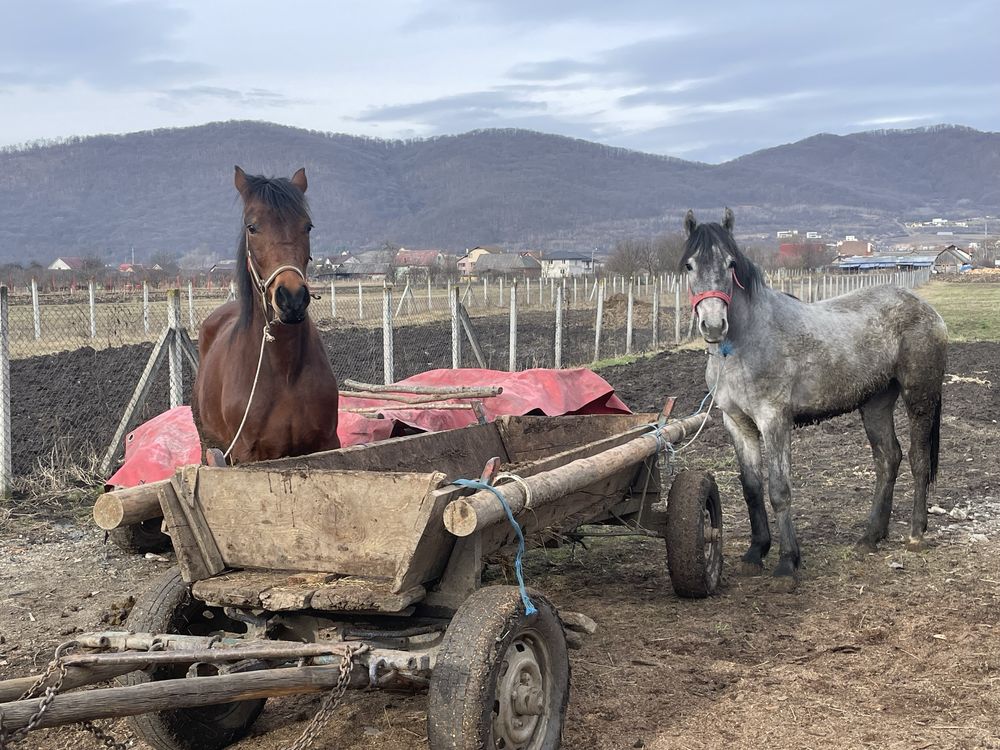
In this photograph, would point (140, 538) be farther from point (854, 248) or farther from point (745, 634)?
point (854, 248)

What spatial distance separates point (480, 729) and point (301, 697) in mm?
1538

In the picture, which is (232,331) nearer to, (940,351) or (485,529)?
(485,529)

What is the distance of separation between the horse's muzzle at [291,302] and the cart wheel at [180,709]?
51.4 inches

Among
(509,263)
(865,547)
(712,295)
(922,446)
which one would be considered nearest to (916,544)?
(865,547)

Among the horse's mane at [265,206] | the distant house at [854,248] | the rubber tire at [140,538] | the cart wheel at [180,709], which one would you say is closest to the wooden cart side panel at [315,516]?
the cart wheel at [180,709]

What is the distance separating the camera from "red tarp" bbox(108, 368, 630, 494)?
6.64 metres

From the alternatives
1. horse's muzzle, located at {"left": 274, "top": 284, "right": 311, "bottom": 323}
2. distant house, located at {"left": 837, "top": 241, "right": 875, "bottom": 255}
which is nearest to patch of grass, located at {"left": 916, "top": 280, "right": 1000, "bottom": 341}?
horse's muzzle, located at {"left": 274, "top": 284, "right": 311, "bottom": 323}

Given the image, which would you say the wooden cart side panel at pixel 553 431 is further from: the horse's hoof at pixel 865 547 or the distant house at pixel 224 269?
the distant house at pixel 224 269

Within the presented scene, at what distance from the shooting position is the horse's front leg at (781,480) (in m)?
5.71

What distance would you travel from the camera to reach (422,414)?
696cm

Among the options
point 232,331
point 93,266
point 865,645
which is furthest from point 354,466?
point 93,266

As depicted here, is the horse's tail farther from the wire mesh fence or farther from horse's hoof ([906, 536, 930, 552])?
the wire mesh fence

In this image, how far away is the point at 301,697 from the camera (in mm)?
4098

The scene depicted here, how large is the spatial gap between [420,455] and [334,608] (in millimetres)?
1914
